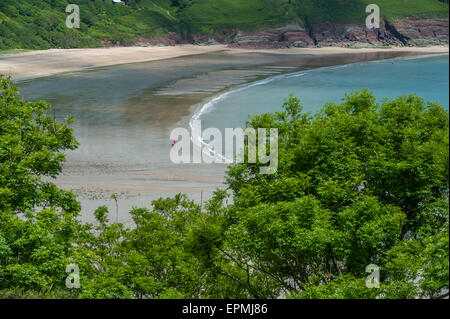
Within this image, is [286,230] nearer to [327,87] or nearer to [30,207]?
[30,207]

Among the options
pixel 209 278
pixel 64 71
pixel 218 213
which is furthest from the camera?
pixel 64 71

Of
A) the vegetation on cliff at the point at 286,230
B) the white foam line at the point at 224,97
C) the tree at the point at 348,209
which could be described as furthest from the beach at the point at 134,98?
the tree at the point at 348,209

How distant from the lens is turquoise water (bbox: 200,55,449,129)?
87875 millimetres

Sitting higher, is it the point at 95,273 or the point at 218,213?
the point at 218,213

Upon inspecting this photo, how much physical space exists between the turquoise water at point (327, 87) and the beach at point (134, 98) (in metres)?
4.75

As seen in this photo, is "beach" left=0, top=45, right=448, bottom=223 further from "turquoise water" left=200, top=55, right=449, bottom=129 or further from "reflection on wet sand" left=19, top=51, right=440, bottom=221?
"turquoise water" left=200, top=55, right=449, bottom=129

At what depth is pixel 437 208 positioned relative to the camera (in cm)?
2147

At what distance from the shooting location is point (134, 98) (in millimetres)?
93562

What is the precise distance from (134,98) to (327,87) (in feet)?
152

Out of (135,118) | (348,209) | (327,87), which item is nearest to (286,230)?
(348,209)
